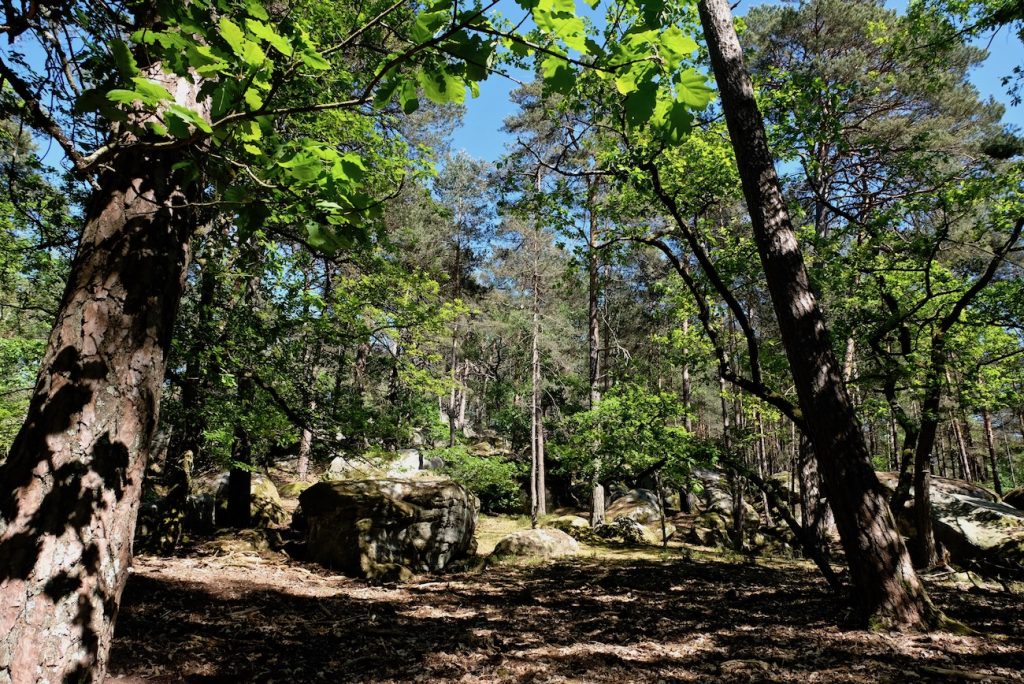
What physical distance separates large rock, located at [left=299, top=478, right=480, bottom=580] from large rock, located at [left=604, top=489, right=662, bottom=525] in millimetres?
9459

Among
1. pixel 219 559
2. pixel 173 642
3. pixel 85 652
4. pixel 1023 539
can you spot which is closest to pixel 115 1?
pixel 85 652

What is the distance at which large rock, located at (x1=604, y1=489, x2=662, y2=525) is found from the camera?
17.2 metres

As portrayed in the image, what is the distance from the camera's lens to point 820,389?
4.02 m

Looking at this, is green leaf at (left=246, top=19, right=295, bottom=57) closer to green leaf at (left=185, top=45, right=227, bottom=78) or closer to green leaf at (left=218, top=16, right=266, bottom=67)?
green leaf at (left=218, top=16, right=266, bottom=67)

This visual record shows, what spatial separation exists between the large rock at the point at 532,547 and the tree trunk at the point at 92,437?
29.4 ft

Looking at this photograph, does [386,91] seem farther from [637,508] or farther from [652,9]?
[637,508]

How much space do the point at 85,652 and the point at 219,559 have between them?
6944mm

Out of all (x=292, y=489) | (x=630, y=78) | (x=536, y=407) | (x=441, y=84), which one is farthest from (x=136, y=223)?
(x=292, y=489)

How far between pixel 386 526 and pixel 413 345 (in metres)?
3.04

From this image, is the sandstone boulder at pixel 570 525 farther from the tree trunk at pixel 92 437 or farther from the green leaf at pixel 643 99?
the green leaf at pixel 643 99

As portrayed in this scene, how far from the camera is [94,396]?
1.65m

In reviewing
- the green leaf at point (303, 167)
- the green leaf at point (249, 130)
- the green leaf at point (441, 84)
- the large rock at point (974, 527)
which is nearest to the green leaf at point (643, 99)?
the green leaf at point (441, 84)

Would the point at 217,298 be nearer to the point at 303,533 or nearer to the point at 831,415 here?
the point at 303,533

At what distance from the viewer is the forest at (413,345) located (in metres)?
1.48
